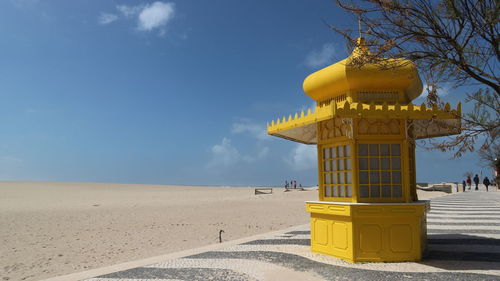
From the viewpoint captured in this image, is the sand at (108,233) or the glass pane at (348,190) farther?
the sand at (108,233)

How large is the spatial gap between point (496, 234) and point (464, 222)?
2.54 m

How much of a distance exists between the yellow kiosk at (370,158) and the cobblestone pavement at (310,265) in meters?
0.41

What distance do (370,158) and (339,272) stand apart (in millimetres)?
2233

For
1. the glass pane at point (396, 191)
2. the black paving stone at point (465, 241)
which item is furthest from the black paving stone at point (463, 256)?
the glass pane at point (396, 191)

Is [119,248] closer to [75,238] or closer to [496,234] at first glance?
[75,238]

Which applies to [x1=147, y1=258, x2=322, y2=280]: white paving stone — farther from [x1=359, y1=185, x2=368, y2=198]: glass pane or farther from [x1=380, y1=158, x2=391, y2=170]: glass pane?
[x1=380, y1=158, x2=391, y2=170]: glass pane

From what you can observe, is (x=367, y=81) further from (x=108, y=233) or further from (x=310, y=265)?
(x=108, y=233)

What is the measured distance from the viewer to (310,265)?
7359mm

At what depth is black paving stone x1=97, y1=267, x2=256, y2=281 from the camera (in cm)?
660

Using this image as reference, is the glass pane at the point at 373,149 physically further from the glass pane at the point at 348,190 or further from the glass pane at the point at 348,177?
the glass pane at the point at 348,190

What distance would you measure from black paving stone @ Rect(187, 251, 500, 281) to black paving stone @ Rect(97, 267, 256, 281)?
104 cm

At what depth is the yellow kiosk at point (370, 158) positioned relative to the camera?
729cm

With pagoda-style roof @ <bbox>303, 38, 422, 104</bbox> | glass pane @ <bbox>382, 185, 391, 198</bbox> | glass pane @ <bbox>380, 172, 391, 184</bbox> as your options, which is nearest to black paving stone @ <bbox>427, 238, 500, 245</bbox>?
glass pane @ <bbox>382, 185, 391, 198</bbox>

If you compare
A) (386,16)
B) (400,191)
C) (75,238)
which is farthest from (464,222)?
(75,238)
